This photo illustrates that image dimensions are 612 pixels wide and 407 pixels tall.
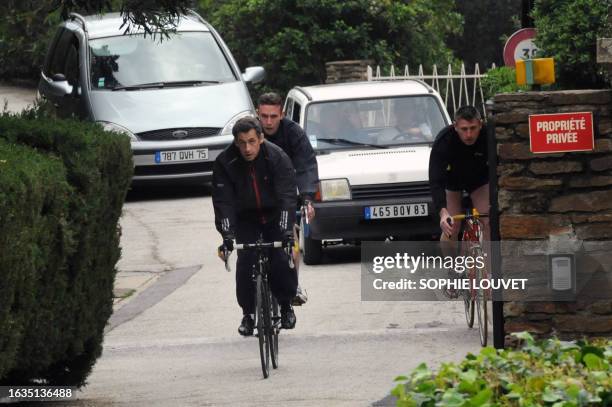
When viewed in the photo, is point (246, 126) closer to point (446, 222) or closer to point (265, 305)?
point (265, 305)

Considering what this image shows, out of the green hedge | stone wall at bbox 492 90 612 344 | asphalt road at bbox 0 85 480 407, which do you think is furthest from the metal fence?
the green hedge

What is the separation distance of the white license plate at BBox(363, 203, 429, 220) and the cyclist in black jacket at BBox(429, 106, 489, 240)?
10.0ft

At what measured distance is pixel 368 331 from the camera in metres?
10.9

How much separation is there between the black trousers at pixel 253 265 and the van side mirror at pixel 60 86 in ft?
32.1

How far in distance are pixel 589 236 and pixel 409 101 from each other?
6627 mm

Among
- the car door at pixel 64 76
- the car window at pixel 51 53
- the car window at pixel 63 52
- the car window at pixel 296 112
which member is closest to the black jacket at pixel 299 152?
the car window at pixel 296 112

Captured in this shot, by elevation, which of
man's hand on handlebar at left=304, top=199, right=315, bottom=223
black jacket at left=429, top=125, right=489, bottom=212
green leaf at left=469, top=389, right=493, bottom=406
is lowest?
man's hand on handlebar at left=304, top=199, right=315, bottom=223

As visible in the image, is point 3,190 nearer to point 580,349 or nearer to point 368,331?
point 580,349

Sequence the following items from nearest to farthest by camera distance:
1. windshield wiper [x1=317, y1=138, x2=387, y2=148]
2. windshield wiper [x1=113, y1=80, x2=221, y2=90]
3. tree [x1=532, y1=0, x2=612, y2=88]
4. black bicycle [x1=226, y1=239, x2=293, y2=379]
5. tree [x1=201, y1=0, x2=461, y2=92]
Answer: black bicycle [x1=226, y1=239, x2=293, y2=379] → tree [x1=532, y1=0, x2=612, y2=88] → windshield wiper [x1=317, y1=138, x2=387, y2=148] → windshield wiper [x1=113, y1=80, x2=221, y2=90] → tree [x1=201, y1=0, x2=461, y2=92]

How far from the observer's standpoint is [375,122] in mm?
15625

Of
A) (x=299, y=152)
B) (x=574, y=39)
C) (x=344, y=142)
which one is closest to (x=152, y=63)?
(x=344, y=142)

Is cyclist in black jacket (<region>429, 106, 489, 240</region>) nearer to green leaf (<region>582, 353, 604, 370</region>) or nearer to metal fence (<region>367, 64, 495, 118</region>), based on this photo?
green leaf (<region>582, 353, 604, 370</region>)

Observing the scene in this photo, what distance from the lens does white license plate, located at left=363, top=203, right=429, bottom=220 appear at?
14.0 meters

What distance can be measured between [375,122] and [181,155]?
366cm
